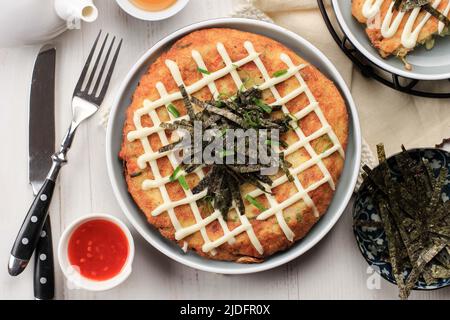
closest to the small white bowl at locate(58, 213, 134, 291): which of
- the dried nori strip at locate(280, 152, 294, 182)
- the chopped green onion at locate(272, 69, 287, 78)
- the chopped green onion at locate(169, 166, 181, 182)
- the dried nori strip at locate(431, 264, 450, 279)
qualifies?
the chopped green onion at locate(169, 166, 181, 182)

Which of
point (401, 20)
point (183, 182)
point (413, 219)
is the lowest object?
point (413, 219)

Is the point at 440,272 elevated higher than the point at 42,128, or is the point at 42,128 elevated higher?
the point at 42,128

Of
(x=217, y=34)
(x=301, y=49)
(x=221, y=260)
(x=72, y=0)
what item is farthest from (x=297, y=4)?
(x=221, y=260)

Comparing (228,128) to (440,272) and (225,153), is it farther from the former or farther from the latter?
(440,272)

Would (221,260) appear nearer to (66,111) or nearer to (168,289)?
(168,289)

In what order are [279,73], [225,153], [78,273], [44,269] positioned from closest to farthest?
[225,153] → [279,73] → [78,273] → [44,269]

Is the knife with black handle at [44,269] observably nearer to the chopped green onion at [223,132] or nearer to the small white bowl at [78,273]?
the small white bowl at [78,273]

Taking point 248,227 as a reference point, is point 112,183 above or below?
above

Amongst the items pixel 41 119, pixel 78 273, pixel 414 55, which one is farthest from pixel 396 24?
pixel 78 273
